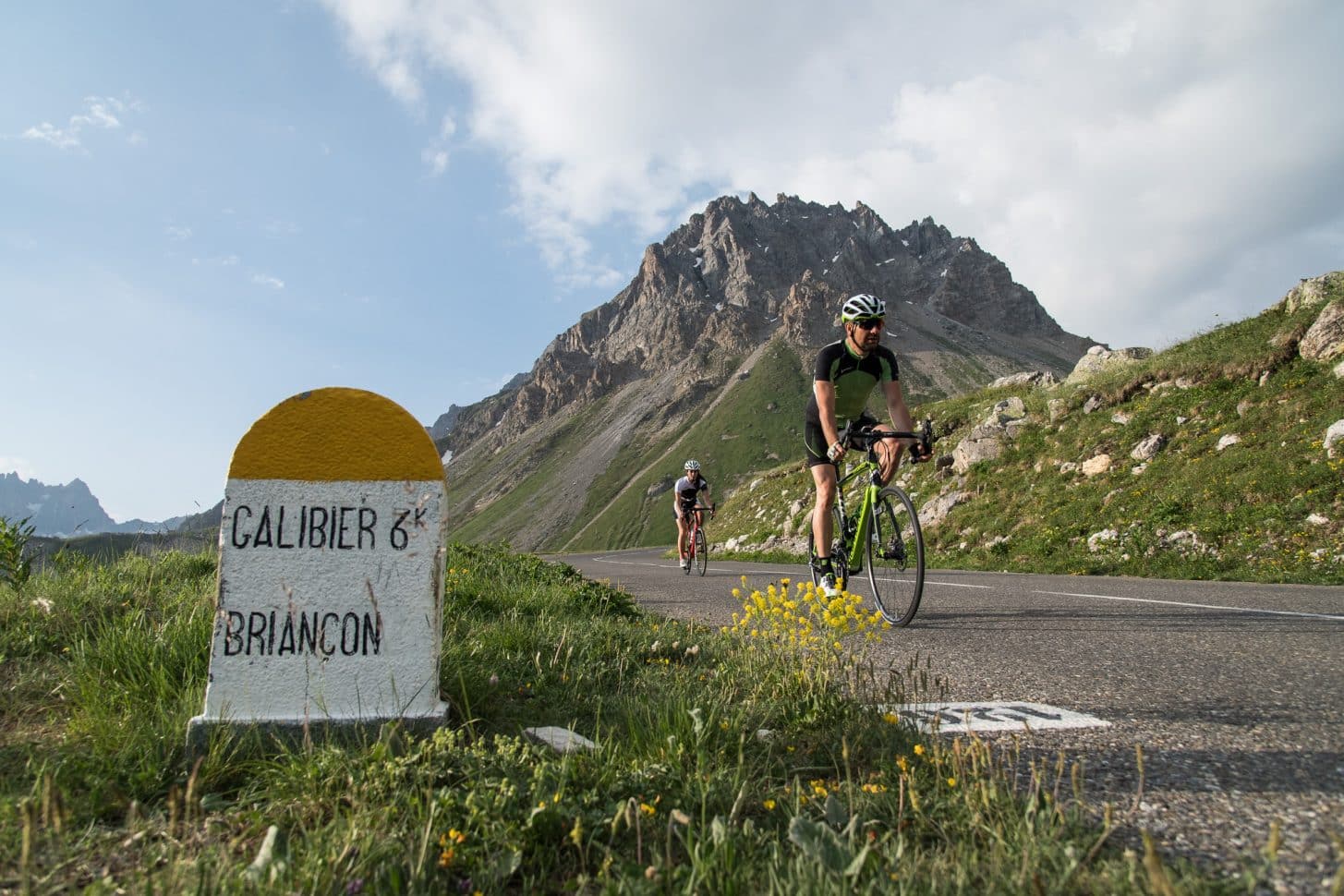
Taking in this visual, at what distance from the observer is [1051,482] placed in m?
15.3

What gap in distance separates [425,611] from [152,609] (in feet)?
11.0

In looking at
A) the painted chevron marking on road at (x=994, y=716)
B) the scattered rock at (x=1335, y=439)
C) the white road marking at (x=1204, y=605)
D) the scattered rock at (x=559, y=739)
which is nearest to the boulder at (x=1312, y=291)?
the scattered rock at (x=1335, y=439)

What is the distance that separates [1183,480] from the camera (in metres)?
12.2

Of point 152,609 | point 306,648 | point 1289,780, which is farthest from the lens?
point 152,609

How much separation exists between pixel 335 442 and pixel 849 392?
4.88m

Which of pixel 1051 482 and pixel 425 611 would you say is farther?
pixel 1051 482

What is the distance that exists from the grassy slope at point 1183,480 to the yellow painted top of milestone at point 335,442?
35.6 ft

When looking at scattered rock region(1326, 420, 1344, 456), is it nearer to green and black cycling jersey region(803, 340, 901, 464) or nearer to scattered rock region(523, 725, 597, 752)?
green and black cycling jersey region(803, 340, 901, 464)

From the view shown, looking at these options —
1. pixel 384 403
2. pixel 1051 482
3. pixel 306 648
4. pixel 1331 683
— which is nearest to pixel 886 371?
pixel 1331 683

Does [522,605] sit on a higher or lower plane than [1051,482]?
lower

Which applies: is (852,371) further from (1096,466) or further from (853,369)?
(1096,466)

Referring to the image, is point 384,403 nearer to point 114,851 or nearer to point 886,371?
point 114,851

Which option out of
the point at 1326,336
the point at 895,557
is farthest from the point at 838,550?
the point at 1326,336

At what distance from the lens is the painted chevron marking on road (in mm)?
3072
